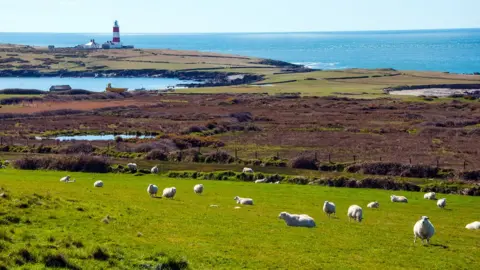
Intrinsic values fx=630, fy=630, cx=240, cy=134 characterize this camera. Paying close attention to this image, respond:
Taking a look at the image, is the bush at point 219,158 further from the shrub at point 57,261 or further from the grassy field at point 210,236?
the shrub at point 57,261

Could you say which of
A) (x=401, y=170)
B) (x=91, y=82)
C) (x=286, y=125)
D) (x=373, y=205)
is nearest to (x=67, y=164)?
(x=373, y=205)

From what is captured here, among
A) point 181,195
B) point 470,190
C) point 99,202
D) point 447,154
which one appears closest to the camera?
Answer: point 99,202

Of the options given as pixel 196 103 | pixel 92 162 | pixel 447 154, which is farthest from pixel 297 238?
pixel 196 103

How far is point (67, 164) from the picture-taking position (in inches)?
1815

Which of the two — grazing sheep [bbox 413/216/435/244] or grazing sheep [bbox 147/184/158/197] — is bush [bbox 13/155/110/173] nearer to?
grazing sheep [bbox 147/184/158/197]

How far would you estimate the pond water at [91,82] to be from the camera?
147 m

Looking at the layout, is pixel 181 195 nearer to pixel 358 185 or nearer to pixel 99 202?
pixel 99 202

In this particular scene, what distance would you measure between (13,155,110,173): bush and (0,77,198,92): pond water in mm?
96269

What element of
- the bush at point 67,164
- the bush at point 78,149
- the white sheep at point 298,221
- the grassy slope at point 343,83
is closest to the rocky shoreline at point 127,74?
the grassy slope at point 343,83

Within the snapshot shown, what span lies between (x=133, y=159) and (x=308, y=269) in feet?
119

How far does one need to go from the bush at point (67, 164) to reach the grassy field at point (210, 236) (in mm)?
14741

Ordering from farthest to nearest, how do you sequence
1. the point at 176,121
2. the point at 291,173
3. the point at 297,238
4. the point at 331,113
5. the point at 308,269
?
the point at 331,113
the point at 176,121
the point at 291,173
the point at 297,238
the point at 308,269

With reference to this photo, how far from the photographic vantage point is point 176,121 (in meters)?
83.1

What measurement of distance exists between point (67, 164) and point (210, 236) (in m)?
28.0
